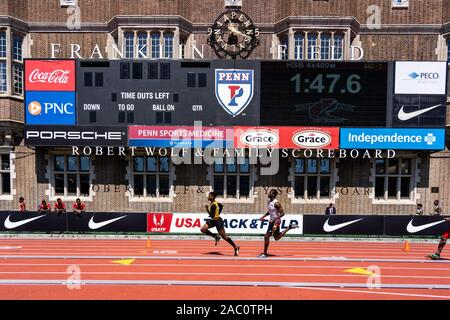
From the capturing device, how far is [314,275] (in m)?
7.20

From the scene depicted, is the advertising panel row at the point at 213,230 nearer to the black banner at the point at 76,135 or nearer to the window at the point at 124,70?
the black banner at the point at 76,135

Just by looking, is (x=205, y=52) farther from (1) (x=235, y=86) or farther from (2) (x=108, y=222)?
(2) (x=108, y=222)

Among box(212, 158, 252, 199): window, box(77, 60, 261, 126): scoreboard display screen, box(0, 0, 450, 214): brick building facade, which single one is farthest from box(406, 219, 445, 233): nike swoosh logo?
box(77, 60, 261, 126): scoreboard display screen

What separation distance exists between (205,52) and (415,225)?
532 inches

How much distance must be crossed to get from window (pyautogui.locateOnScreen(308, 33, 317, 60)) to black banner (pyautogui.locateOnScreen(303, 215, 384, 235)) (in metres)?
8.48

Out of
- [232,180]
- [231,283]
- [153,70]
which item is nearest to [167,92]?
[153,70]

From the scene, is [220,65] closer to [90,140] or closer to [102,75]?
Result: [102,75]

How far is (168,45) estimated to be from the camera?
15852 millimetres

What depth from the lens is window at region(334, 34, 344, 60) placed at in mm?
15508

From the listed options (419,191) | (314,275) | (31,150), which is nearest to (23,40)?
(31,150)

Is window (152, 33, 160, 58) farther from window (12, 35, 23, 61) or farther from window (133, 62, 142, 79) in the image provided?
window (12, 35, 23, 61)

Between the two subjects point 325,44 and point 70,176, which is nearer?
point 325,44

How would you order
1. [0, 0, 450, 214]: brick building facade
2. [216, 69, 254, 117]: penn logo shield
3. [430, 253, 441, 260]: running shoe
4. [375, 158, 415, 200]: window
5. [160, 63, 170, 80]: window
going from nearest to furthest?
1. [430, 253, 441, 260]: running shoe
2. [216, 69, 254, 117]: penn logo shield
3. [160, 63, 170, 80]: window
4. [0, 0, 450, 214]: brick building facade
5. [375, 158, 415, 200]: window

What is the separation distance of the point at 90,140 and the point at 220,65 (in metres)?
7.10
